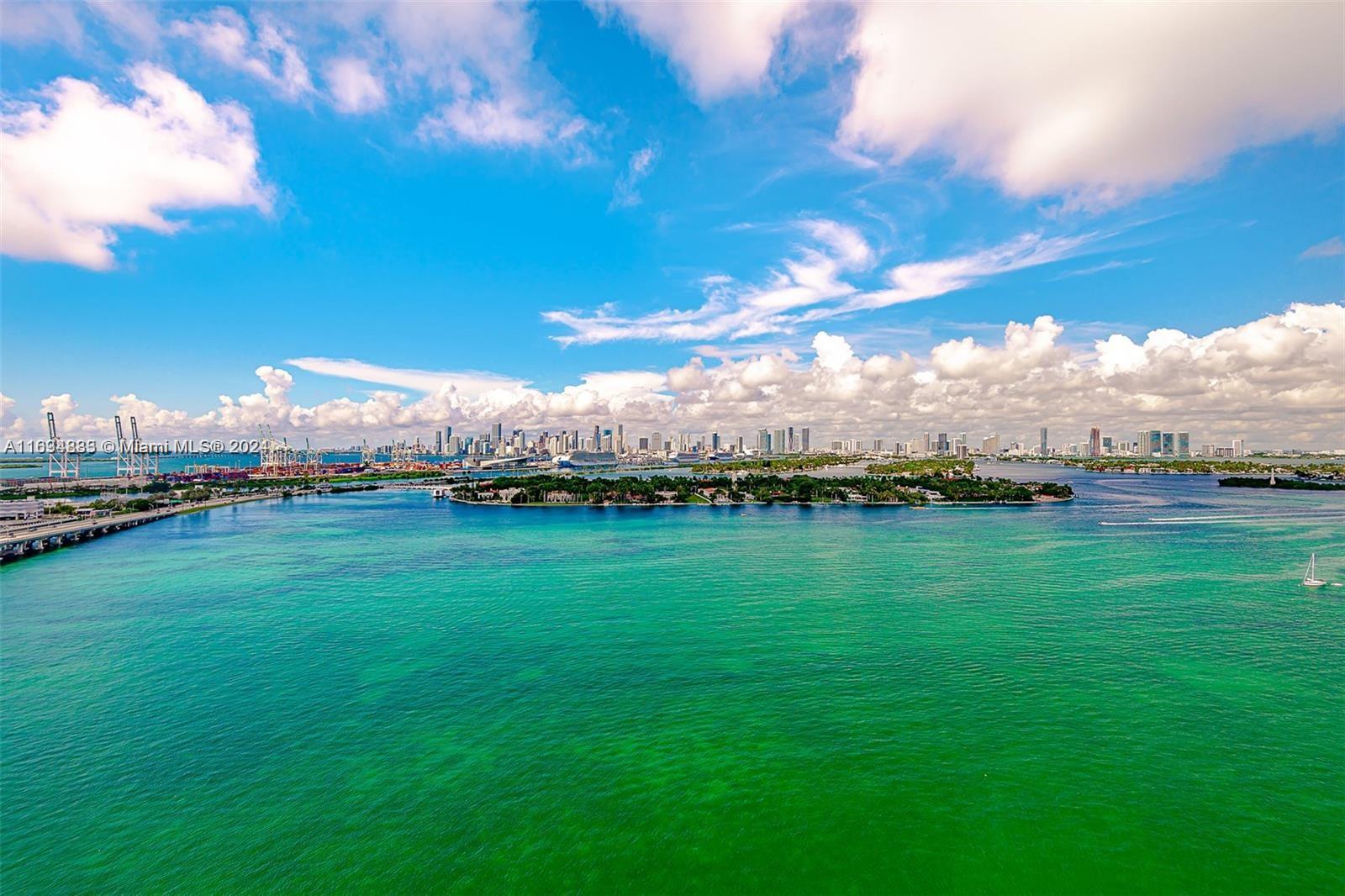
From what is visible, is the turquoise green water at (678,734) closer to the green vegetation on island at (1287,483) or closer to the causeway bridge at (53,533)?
the causeway bridge at (53,533)

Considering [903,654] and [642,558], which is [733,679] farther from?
[642,558]

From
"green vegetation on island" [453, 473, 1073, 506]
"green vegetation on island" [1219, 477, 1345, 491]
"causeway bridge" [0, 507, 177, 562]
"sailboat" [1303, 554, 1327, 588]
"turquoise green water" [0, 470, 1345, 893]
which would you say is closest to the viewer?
"turquoise green water" [0, 470, 1345, 893]

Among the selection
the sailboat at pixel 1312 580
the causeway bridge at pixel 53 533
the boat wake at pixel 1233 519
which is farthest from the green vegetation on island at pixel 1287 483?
the causeway bridge at pixel 53 533

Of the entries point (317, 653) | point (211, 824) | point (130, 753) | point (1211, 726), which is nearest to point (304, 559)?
point (317, 653)

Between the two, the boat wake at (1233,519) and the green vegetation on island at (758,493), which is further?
the green vegetation on island at (758,493)

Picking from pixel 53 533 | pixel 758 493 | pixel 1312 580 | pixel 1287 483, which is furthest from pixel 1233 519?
pixel 53 533

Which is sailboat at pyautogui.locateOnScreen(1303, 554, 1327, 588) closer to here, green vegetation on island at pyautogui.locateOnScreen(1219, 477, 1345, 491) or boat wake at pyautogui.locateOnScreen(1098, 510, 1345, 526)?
boat wake at pyautogui.locateOnScreen(1098, 510, 1345, 526)

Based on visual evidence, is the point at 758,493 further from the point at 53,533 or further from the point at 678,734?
the point at 53,533

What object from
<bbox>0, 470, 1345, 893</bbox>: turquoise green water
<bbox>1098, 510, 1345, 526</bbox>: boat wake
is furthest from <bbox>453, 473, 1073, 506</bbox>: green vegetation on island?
<bbox>0, 470, 1345, 893</bbox>: turquoise green water
